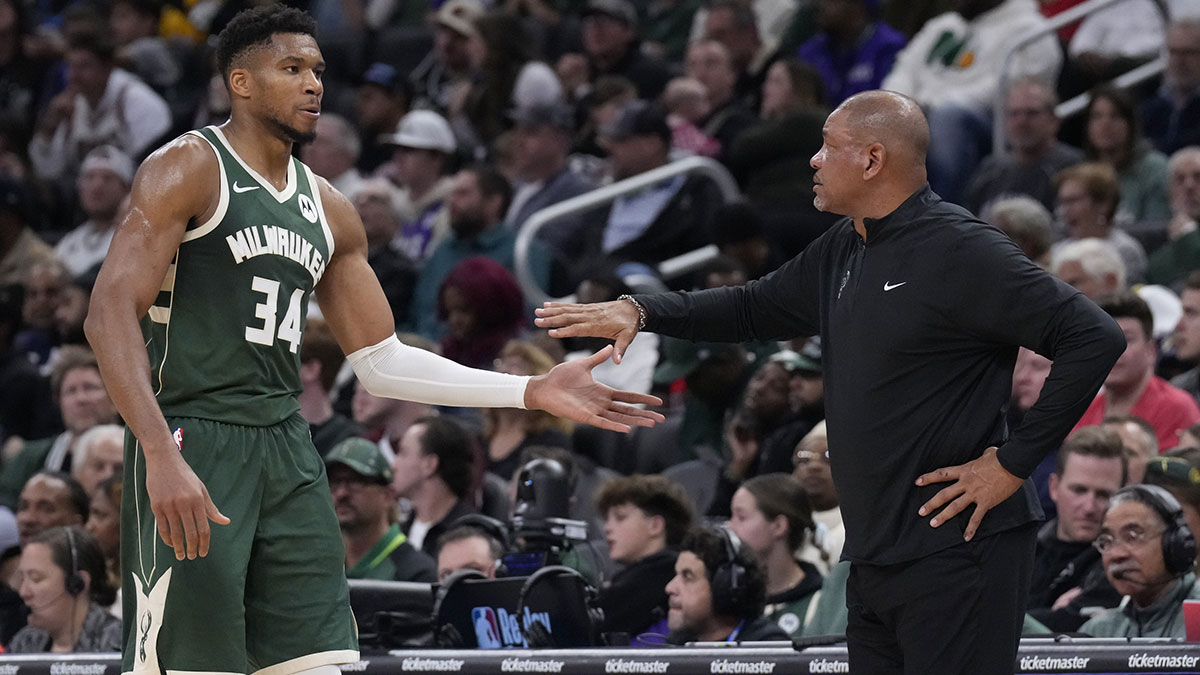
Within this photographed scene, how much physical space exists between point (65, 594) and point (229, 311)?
3.24 metres

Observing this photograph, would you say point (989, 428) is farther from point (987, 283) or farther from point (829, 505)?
point (829, 505)

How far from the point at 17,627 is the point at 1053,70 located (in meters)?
6.65

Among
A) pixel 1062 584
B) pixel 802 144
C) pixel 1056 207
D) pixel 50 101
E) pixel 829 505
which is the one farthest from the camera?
pixel 50 101

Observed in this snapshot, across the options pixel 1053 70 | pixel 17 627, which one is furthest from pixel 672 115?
pixel 17 627

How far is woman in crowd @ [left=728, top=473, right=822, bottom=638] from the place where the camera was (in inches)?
266

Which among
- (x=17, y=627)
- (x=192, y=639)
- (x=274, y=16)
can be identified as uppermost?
(x=274, y=16)

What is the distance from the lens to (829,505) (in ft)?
24.2

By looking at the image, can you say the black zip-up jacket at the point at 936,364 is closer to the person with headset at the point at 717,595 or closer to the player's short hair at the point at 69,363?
the person with headset at the point at 717,595

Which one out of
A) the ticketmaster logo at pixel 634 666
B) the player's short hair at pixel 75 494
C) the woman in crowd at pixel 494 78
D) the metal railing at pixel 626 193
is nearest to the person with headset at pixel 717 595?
the ticketmaster logo at pixel 634 666

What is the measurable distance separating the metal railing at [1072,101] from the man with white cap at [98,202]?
19.4 ft

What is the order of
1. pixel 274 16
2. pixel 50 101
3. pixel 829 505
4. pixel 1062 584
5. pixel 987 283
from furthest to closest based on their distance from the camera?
1. pixel 50 101
2. pixel 829 505
3. pixel 1062 584
4. pixel 274 16
5. pixel 987 283

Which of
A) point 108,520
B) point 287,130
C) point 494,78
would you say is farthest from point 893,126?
point 494,78

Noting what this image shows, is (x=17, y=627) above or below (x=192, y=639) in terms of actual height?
below

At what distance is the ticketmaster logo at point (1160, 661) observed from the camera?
16.3ft
